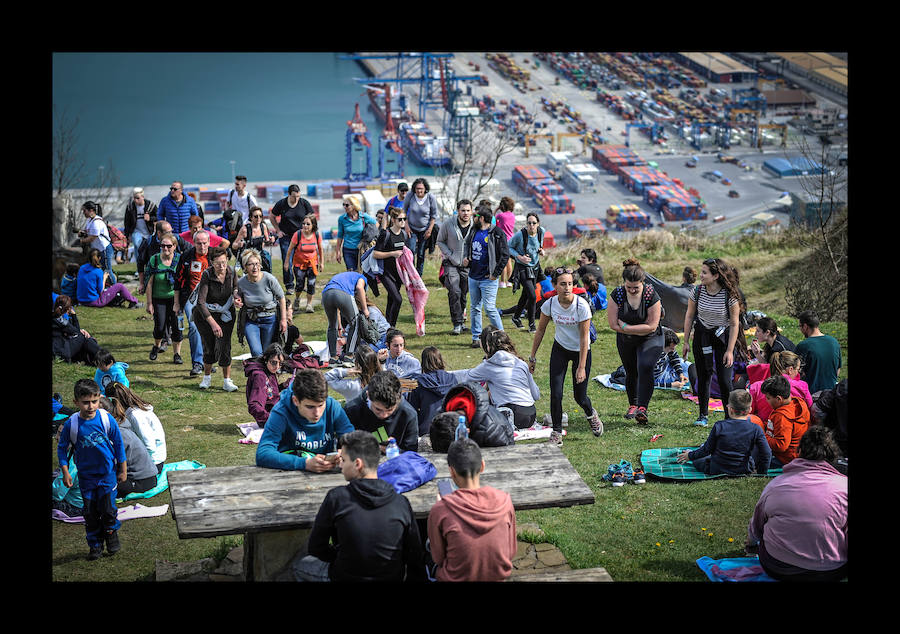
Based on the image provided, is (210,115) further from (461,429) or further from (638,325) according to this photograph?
(461,429)

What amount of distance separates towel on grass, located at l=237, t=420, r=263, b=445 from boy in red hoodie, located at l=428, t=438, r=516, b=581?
13.5 ft

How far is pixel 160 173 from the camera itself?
3428 inches

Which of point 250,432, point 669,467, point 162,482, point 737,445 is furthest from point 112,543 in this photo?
point 737,445

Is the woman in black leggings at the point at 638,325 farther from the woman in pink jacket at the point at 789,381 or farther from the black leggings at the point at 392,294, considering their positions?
the black leggings at the point at 392,294

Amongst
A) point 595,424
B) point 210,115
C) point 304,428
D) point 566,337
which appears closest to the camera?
point 304,428

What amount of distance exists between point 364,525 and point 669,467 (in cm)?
366

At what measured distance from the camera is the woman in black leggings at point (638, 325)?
7.71 metres

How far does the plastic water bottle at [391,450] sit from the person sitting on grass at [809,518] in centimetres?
218

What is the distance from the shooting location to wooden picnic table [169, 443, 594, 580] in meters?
4.51

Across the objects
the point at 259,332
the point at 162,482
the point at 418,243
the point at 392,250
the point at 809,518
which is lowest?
the point at 162,482

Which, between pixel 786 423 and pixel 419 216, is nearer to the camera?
pixel 786 423

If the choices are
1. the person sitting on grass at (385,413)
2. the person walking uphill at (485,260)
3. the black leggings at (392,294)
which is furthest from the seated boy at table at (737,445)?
the black leggings at (392,294)

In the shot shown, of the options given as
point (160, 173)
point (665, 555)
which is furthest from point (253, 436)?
point (160, 173)

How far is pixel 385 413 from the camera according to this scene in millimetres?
5629
